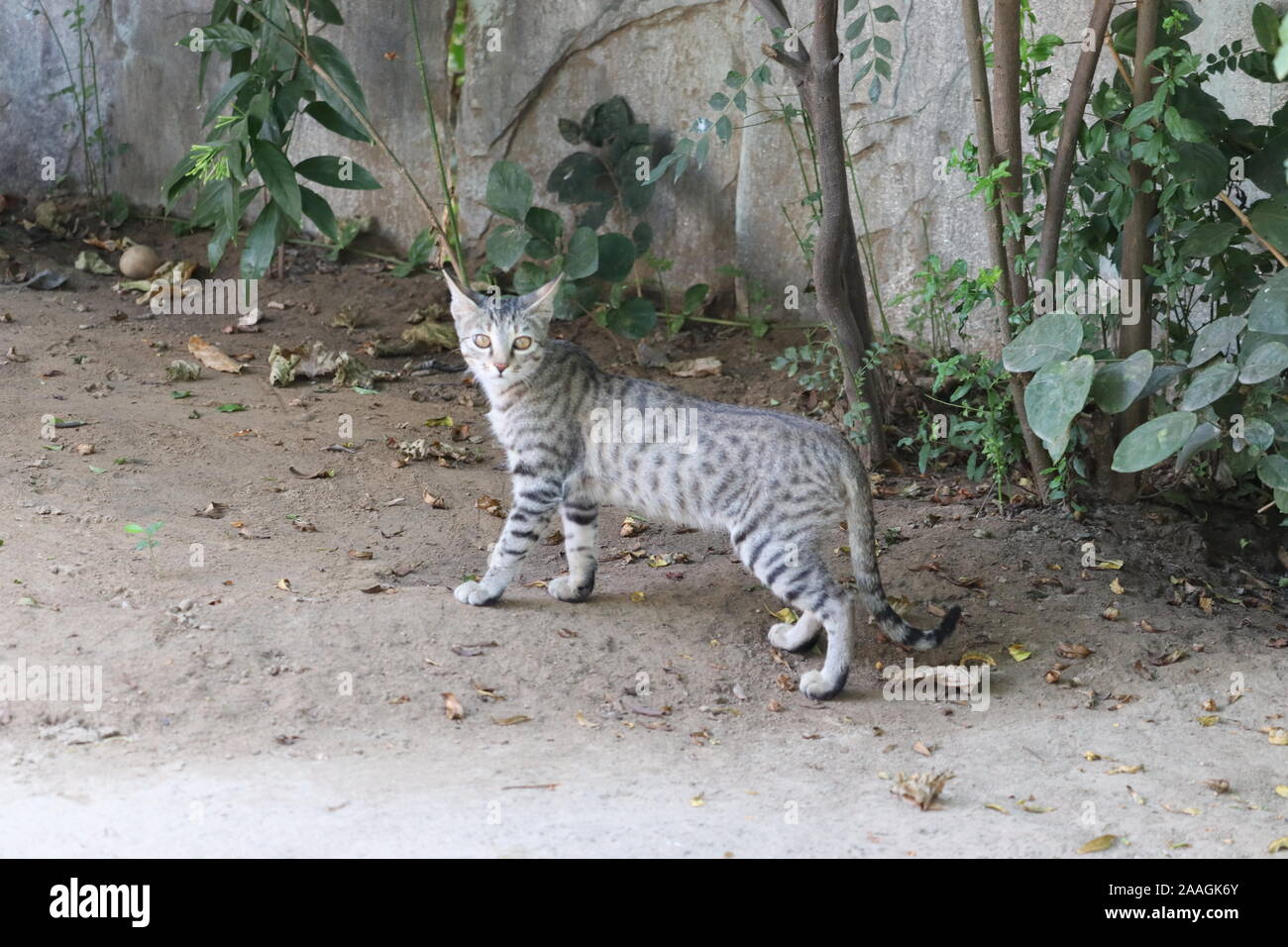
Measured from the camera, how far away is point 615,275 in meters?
7.72

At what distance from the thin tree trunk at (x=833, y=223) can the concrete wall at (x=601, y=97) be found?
1167 mm

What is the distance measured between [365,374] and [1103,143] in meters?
4.47

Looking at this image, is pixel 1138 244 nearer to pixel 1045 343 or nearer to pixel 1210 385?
pixel 1045 343

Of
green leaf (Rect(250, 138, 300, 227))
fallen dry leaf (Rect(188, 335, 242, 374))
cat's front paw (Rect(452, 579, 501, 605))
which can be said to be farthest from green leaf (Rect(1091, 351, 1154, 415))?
fallen dry leaf (Rect(188, 335, 242, 374))

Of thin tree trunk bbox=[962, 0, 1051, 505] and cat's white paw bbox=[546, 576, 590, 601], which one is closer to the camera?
cat's white paw bbox=[546, 576, 590, 601]

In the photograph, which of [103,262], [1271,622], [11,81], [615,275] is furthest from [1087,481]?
[11,81]

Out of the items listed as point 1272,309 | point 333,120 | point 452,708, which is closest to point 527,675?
point 452,708

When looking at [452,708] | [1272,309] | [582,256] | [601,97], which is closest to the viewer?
[452,708]

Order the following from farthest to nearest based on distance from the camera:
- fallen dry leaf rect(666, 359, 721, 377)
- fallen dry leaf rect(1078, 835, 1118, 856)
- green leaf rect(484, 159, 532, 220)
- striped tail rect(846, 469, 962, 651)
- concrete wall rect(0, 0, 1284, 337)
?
1. fallen dry leaf rect(666, 359, 721, 377)
2. green leaf rect(484, 159, 532, 220)
3. concrete wall rect(0, 0, 1284, 337)
4. striped tail rect(846, 469, 962, 651)
5. fallen dry leaf rect(1078, 835, 1118, 856)

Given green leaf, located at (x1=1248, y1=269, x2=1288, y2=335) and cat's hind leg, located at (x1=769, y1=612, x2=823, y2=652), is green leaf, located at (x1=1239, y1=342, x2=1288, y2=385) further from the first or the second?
cat's hind leg, located at (x1=769, y1=612, x2=823, y2=652)

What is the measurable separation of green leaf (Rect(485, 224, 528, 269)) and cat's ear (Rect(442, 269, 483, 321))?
1.99 metres

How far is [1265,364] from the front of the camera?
453 centimetres

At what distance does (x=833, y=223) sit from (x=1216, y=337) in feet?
6.28

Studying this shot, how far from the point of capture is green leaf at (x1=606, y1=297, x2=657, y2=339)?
7.75 metres
